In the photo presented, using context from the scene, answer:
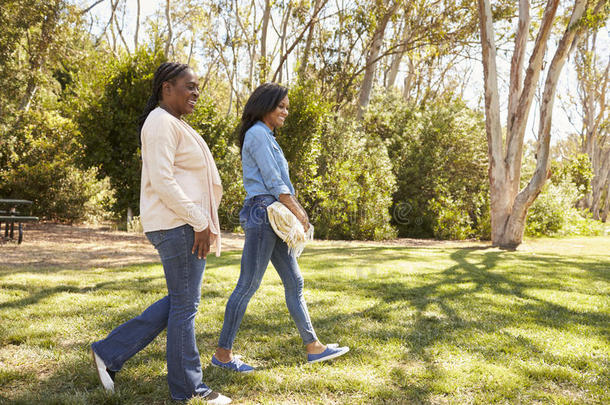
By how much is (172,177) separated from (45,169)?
12.4 meters

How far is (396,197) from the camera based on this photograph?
613 inches

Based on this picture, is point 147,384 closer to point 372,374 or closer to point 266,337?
point 266,337

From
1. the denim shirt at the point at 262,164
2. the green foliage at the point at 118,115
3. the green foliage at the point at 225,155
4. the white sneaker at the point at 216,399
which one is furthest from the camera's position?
the green foliage at the point at 225,155

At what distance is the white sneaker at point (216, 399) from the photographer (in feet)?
8.55

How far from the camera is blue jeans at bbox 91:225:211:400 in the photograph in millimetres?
2410

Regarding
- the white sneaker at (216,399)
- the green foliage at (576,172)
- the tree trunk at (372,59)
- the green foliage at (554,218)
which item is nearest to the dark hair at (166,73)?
the white sneaker at (216,399)

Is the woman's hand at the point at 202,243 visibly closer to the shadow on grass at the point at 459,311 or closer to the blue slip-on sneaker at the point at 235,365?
the blue slip-on sneaker at the point at 235,365

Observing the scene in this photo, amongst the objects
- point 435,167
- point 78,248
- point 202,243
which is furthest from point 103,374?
point 435,167

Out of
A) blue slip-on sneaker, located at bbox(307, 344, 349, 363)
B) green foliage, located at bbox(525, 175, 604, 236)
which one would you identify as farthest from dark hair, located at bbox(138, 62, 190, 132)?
green foliage, located at bbox(525, 175, 604, 236)

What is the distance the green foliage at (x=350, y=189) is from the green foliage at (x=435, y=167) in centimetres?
148


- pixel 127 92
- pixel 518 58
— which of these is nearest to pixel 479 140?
pixel 518 58

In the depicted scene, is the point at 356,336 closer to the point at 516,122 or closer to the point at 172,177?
the point at 172,177

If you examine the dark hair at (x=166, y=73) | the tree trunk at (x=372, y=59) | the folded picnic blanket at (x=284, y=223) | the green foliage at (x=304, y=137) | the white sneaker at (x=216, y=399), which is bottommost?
the white sneaker at (x=216, y=399)

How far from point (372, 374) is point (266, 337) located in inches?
42.3
